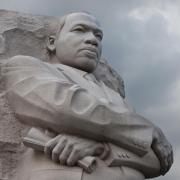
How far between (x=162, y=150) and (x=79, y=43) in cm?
113

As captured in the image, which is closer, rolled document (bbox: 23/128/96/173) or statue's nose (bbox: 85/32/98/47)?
rolled document (bbox: 23/128/96/173)

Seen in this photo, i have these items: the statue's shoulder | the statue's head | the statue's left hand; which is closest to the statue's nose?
the statue's head

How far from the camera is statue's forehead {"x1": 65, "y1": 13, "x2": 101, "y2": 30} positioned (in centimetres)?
495

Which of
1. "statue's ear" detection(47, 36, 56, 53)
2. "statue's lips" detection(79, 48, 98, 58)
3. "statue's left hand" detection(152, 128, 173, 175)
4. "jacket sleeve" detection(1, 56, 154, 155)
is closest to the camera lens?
"jacket sleeve" detection(1, 56, 154, 155)

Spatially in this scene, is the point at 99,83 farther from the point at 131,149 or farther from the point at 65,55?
the point at 131,149

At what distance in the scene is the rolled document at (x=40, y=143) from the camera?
13.0 ft

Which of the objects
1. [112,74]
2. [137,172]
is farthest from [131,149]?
[112,74]

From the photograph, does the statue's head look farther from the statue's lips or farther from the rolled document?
the rolled document

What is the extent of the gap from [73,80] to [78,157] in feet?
2.62

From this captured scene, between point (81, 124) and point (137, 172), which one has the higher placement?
point (81, 124)

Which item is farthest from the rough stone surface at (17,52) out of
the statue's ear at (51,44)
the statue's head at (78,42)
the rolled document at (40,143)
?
the rolled document at (40,143)

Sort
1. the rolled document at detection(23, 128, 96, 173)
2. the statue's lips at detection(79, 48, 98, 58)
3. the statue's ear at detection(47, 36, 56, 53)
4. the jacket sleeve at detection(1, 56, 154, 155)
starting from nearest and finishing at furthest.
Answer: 1. the rolled document at detection(23, 128, 96, 173)
2. the jacket sleeve at detection(1, 56, 154, 155)
3. the statue's lips at detection(79, 48, 98, 58)
4. the statue's ear at detection(47, 36, 56, 53)

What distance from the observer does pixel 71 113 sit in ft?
13.3

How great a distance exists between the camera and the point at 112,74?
221 inches
